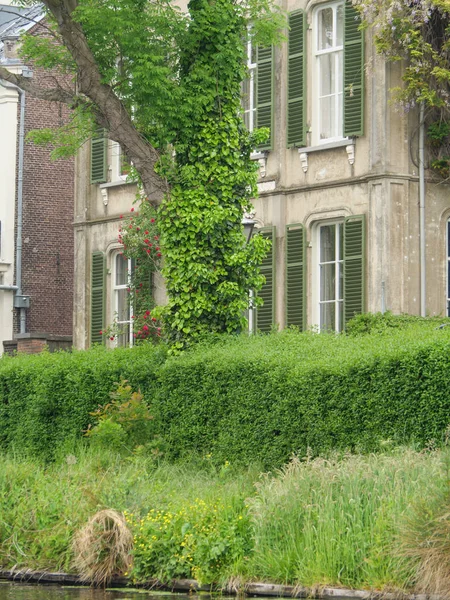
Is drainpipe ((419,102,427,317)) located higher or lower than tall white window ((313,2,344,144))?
lower

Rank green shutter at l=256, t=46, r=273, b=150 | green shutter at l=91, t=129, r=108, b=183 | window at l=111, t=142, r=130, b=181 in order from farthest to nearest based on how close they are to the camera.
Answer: green shutter at l=91, t=129, r=108, b=183 < window at l=111, t=142, r=130, b=181 < green shutter at l=256, t=46, r=273, b=150

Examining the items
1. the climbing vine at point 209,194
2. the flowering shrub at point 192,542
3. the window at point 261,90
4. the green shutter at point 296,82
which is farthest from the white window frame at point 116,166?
the flowering shrub at point 192,542

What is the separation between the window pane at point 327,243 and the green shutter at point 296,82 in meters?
1.64

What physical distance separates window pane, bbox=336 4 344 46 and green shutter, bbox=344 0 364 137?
0.46 metres

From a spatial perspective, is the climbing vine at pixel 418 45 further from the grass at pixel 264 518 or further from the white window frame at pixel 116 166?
the grass at pixel 264 518

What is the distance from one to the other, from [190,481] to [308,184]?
10979mm

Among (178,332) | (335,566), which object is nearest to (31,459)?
(178,332)

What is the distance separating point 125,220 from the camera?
94.1 ft

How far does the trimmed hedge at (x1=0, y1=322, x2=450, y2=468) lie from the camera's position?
1411 cm

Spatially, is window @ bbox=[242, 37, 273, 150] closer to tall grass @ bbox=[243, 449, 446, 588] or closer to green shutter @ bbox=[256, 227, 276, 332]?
green shutter @ bbox=[256, 227, 276, 332]

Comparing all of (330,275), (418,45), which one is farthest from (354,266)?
(418,45)

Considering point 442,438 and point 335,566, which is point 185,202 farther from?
point 335,566

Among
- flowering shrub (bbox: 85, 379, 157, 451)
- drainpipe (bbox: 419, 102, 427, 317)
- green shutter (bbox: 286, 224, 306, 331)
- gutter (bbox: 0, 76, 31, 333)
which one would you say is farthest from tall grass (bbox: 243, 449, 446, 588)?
gutter (bbox: 0, 76, 31, 333)

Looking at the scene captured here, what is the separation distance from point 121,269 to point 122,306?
0.85m
